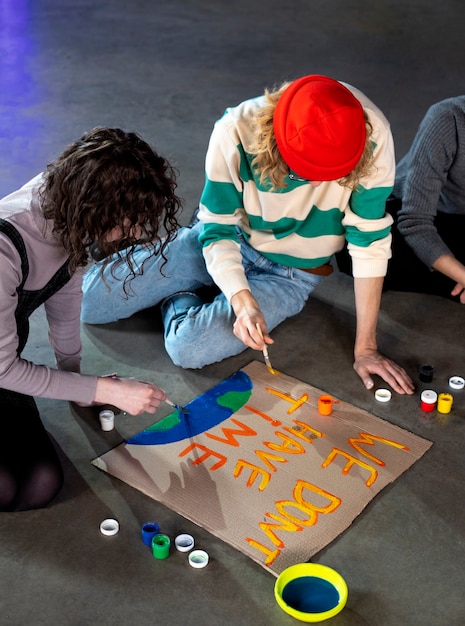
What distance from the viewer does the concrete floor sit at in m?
1.79

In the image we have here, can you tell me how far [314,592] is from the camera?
1794 mm

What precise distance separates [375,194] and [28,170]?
177 cm

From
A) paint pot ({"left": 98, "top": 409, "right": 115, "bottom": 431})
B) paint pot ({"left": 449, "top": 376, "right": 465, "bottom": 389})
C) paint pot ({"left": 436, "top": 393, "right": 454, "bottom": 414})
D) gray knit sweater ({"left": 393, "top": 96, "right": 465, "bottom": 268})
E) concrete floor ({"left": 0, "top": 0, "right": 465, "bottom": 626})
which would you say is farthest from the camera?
gray knit sweater ({"left": 393, "top": 96, "right": 465, "bottom": 268})

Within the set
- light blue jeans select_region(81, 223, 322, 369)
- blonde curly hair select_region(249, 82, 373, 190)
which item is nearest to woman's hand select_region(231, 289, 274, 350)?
light blue jeans select_region(81, 223, 322, 369)

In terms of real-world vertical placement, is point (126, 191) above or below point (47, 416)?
above

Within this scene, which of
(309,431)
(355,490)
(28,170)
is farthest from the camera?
(28,170)

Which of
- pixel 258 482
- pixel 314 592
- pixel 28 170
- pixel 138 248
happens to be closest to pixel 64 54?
pixel 28 170

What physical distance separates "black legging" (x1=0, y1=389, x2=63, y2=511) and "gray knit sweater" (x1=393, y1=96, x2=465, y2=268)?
136 centimetres

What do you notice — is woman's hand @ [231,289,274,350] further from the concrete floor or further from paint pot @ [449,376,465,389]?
paint pot @ [449,376,465,389]

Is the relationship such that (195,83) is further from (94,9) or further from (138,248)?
(138,248)

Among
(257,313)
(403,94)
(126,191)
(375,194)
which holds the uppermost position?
(126,191)

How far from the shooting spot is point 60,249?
1.92m

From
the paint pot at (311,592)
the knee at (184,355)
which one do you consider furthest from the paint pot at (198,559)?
the knee at (184,355)

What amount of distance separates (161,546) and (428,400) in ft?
2.92
